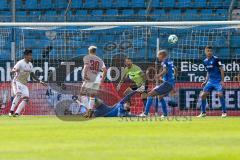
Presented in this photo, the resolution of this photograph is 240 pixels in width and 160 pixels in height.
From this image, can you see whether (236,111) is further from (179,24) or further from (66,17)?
(66,17)

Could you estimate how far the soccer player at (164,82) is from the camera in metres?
23.3

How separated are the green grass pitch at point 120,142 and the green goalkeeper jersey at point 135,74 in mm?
7640

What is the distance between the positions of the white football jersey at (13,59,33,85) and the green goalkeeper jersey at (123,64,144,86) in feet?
10.5

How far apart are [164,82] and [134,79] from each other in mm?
1579

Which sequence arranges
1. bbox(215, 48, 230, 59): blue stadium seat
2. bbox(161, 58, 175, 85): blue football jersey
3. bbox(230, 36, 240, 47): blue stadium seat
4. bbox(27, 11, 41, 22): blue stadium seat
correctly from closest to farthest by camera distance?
1. bbox(161, 58, 175, 85): blue football jersey
2. bbox(215, 48, 230, 59): blue stadium seat
3. bbox(230, 36, 240, 47): blue stadium seat
4. bbox(27, 11, 41, 22): blue stadium seat

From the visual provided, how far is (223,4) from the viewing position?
35.2 m

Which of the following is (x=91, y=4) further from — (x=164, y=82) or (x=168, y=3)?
(x=164, y=82)

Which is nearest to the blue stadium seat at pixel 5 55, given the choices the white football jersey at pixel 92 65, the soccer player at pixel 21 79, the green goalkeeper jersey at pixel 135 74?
the soccer player at pixel 21 79

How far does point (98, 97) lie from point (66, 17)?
941cm

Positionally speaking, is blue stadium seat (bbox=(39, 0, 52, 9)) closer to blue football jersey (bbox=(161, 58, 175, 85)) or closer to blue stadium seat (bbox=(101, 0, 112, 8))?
blue stadium seat (bbox=(101, 0, 112, 8))

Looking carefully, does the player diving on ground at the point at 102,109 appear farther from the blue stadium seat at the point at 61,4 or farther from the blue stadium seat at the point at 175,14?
the blue stadium seat at the point at 61,4

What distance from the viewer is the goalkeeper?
25.1m

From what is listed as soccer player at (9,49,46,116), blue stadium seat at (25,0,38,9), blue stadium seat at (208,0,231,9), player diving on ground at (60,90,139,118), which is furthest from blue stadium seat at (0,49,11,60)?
blue stadium seat at (208,0,231,9)

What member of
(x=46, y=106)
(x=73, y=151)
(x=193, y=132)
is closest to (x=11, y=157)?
(x=73, y=151)
